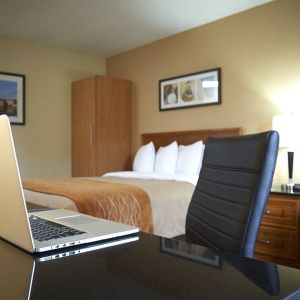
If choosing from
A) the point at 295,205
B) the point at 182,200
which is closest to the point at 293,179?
the point at 295,205

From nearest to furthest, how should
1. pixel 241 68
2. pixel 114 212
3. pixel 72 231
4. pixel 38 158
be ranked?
pixel 72 231 → pixel 114 212 → pixel 241 68 → pixel 38 158

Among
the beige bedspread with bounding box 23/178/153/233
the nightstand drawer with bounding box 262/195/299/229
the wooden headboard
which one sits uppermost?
the wooden headboard

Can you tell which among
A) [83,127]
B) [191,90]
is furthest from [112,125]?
[191,90]

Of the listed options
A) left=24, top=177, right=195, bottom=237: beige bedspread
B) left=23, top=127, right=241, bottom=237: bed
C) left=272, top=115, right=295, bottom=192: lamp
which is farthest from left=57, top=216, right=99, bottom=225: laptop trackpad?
left=272, top=115, right=295, bottom=192: lamp

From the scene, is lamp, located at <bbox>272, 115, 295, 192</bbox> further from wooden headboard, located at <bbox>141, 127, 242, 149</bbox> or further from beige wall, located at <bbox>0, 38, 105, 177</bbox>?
beige wall, located at <bbox>0, 38, 105, 177</bbox>

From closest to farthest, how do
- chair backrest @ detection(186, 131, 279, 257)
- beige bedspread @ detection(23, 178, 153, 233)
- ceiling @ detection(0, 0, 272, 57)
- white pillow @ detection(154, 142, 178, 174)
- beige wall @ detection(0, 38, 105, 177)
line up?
chair backrest @ detection(186, 131, 279, 257), beige bedspread @ detection(23, 178, 153, 233), ceiling @ detection(0, 0, 272, 57), white pillow @ detection(154, 142, 178, 174), beige wall @ detection(0, 38, 105, 177)

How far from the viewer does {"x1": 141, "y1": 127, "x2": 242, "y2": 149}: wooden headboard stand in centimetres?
374

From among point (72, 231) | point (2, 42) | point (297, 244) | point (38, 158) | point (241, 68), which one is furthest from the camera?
point (38, 158)

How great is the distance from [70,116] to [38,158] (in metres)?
0.81

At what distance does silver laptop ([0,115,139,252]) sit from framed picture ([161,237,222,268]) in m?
0.13

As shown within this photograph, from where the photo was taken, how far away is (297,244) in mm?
2697

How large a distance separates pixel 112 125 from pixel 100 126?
8.1 inches

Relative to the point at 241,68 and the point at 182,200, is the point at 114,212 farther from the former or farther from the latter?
the point at 241,68

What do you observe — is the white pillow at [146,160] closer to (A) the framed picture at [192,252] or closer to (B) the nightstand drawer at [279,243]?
(B) the nightstand drawer at [279,243]
